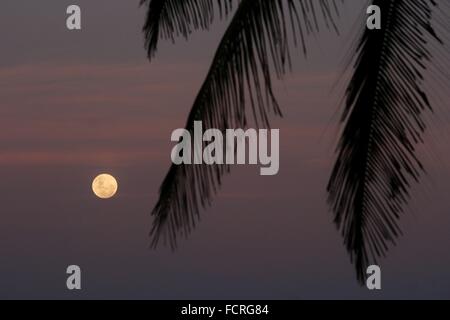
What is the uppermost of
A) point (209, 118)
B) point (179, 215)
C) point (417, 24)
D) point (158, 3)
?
point (158, 3)

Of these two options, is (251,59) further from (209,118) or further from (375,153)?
(375,153)

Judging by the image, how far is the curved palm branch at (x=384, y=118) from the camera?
5113mm

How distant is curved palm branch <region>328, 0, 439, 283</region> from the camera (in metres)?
5.11

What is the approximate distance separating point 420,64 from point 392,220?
2.75ft

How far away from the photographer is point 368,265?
5531 millimetres

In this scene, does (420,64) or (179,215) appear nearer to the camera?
(420,64)

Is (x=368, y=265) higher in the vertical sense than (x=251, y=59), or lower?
lower

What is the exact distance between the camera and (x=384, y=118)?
523 cm

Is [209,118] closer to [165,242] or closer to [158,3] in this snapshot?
[165,242]
